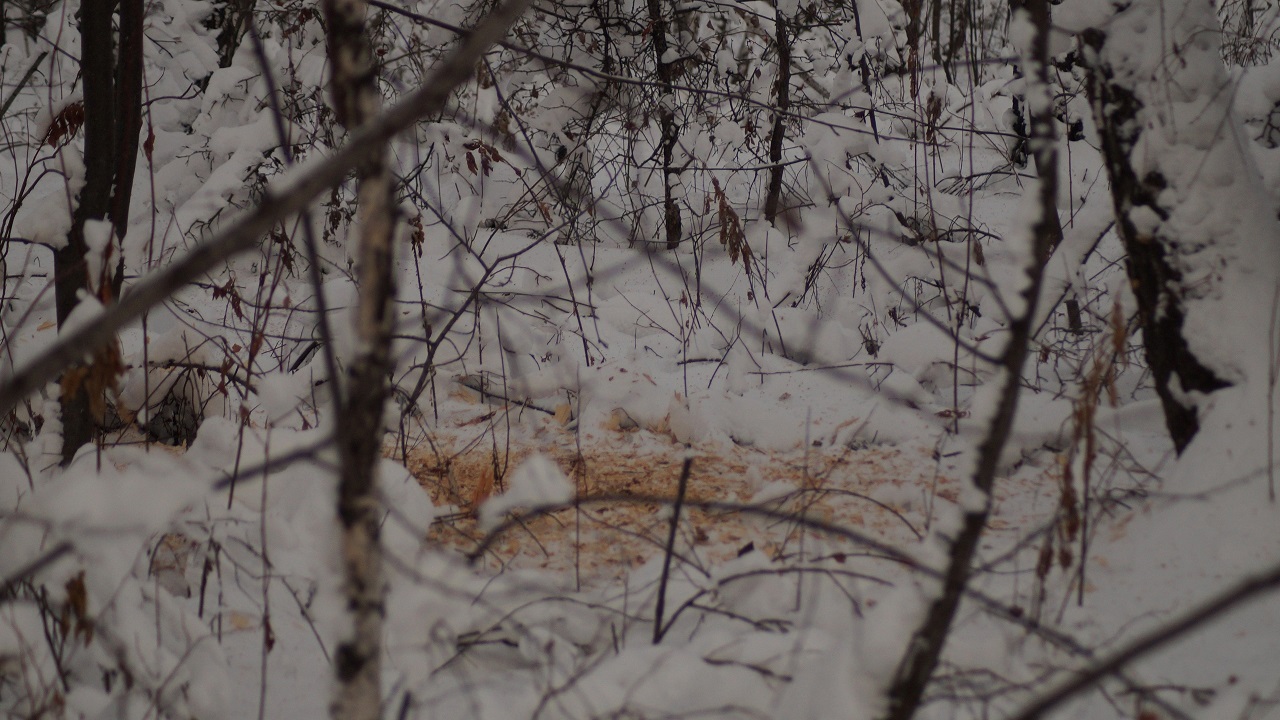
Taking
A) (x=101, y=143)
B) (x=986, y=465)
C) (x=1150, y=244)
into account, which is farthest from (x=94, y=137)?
(x=1150, y=244)

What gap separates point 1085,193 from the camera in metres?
4.09

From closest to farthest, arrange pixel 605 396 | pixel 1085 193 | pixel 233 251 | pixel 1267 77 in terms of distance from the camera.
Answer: pixel 233 251 < pixel 1267 77 < pixel 605 396 < pixel 1085 193

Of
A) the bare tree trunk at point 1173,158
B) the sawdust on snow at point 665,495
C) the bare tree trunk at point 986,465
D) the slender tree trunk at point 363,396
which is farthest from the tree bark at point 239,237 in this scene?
the bare tree trunk at point 1173,158

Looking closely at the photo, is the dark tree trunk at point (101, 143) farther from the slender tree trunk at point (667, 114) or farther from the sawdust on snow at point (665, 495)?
the slender tree trunk at point (667, 114)

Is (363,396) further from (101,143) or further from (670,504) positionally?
(101,143)

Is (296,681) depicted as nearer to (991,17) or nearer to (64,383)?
(64,383)

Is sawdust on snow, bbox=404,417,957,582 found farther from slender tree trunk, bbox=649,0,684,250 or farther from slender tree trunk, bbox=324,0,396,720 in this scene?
slender tree trunk, bbox=649,0,684,250

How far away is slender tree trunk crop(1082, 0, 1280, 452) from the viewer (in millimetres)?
1842

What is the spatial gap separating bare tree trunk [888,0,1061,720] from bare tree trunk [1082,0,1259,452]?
121cm

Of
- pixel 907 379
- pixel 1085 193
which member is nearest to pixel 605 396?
pixel 907 379

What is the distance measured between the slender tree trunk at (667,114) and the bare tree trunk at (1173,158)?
240 cm

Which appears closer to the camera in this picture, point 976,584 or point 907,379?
point 976,584

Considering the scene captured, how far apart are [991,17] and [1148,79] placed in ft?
34.7

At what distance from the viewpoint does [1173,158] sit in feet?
6.08
